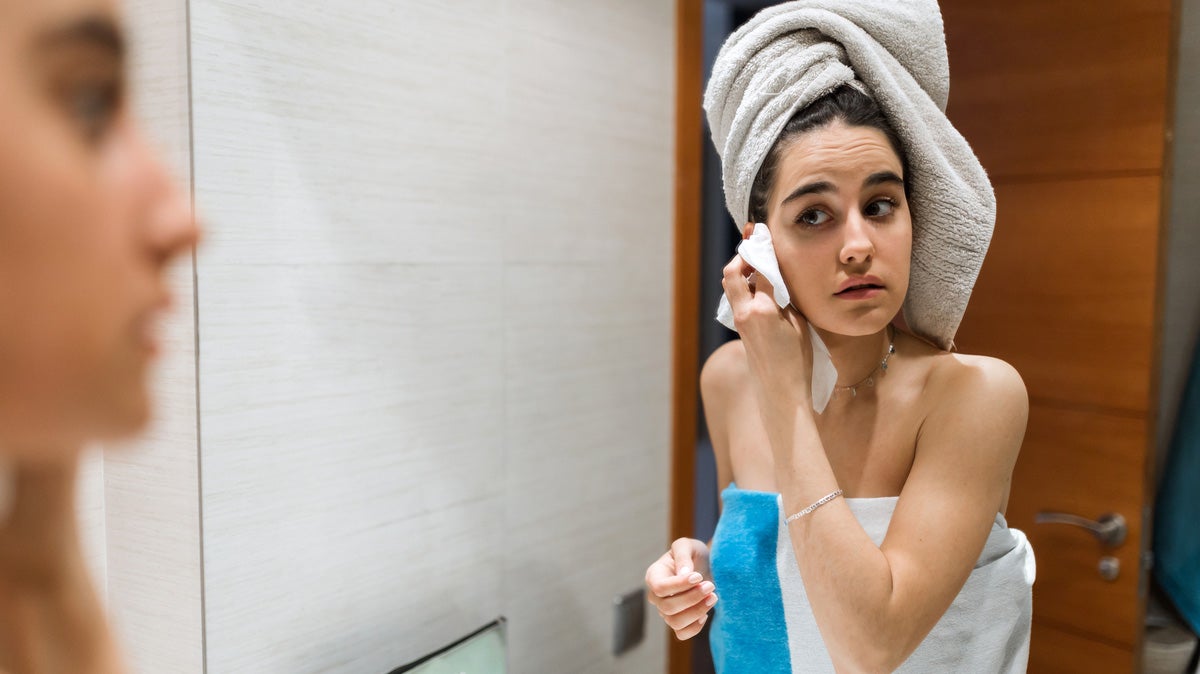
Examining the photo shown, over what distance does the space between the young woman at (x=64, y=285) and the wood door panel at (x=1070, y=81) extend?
2.10 ft

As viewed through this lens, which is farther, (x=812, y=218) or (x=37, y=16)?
(x=812, y=218)

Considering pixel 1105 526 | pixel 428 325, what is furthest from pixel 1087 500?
pixel 428 325

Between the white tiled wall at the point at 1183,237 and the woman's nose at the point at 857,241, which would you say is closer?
the woman's nose at the point at 857,241

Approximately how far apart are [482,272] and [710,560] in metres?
0.50

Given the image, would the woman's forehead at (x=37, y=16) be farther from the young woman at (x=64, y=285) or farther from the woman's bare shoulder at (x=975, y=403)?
the woman's bare shoulder at (x=975, y=403)

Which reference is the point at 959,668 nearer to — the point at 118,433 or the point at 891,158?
the point at 891,158

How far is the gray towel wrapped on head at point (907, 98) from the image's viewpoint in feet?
1.88

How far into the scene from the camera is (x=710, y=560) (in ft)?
2.42

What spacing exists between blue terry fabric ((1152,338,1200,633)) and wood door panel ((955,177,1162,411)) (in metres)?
0.06

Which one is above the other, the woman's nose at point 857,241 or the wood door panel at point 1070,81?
the wood door panel at point 1070,81

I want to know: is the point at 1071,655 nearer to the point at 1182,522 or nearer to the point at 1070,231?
the point at 1182,522

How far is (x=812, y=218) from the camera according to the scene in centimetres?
58

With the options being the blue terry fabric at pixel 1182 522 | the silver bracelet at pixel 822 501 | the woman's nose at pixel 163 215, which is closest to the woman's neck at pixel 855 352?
the silver bracelet at pixel 822 501

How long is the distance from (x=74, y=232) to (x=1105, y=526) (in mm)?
796
